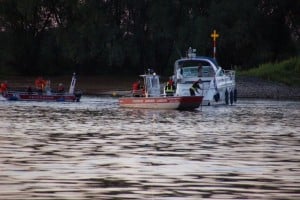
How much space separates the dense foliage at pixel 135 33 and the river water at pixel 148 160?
52948 millimetres

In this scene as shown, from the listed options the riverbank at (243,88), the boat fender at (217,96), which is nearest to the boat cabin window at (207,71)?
the boat fender at (217,96)

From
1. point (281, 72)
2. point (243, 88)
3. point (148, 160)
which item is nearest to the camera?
point (148, 160)

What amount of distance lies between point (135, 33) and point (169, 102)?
153 feet

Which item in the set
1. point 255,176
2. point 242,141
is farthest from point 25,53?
point 255,176

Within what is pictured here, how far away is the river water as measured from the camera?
15.5 m

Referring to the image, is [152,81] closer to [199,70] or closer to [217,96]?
[199,70]

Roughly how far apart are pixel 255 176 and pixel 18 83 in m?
72.9

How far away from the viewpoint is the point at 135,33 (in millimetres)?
96812

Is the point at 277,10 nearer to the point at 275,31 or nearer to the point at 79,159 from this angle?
the point at 275,31

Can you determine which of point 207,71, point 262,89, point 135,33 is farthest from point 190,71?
point 135,33

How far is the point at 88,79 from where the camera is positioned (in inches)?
3851

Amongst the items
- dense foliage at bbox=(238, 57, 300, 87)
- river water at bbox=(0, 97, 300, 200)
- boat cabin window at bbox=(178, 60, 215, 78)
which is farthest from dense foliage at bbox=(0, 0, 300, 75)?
river water at bbox=(0, 97, 300, 200)

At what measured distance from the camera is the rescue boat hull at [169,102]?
166 feet

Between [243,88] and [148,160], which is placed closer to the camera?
[148,160]
